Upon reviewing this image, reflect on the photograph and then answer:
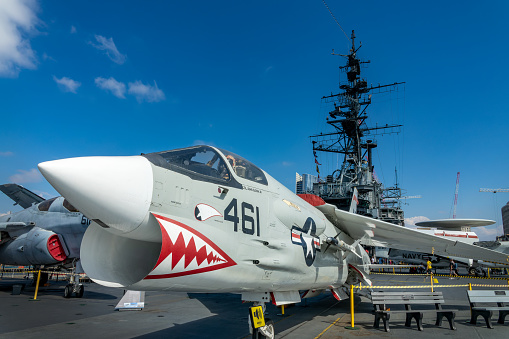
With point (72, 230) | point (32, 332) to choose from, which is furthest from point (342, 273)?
point (72, 230)

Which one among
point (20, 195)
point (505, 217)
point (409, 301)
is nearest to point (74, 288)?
point (20, 195)

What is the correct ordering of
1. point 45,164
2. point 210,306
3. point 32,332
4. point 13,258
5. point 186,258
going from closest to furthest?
point 45,164 < point 186,258 < point 32,332 < point 210,306 < point 13,258

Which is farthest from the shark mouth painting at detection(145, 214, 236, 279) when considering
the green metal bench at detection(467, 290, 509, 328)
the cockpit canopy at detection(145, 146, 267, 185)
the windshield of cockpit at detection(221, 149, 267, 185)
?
the green metal bench at detection(467, 290, 509, 328)

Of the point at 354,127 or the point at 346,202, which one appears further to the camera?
the point at 354,127

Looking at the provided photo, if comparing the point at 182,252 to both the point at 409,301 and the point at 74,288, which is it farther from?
the point at 74,288

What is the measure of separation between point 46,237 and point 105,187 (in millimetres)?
11599

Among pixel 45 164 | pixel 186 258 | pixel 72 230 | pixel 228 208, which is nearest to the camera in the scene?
pixel 45 164

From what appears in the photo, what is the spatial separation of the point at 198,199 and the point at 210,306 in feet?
26.5

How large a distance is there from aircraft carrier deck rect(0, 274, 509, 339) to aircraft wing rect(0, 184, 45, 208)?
6860 mm

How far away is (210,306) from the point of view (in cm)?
1043

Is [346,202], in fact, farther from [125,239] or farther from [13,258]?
[125,239]

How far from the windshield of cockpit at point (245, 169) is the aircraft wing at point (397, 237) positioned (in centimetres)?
320

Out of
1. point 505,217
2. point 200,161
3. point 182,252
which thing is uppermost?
point 505,217

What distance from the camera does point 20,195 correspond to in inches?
651
